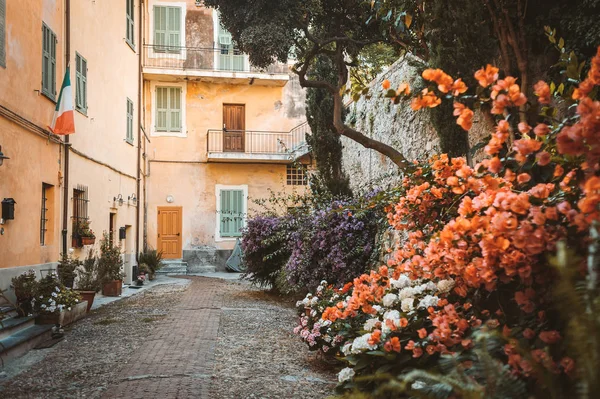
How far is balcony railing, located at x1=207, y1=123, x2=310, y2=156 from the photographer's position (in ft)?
79.9

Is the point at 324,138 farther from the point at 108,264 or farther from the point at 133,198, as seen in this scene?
the point at 133,198

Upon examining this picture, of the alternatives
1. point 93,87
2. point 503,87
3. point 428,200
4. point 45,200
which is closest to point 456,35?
point 428,200

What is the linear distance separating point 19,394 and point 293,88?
20.7 m

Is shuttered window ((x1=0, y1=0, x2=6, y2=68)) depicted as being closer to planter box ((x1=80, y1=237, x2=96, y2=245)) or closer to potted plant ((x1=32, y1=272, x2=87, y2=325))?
potted plant ((x1=32, y1=272, x2=87, y2=325))

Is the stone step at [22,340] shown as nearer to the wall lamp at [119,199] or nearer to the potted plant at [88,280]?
the potted plant at [88,280]

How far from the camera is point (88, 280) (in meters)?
12.1

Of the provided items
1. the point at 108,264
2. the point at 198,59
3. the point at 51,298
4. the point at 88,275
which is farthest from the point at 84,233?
the point at 198,59

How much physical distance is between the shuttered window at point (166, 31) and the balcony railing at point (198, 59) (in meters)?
0.04

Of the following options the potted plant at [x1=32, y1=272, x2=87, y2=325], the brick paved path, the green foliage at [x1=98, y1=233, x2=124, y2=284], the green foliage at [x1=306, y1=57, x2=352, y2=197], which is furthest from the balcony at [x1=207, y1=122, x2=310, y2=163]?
the potted plant at [x1=32, y1=272, x2=87, y2=325]

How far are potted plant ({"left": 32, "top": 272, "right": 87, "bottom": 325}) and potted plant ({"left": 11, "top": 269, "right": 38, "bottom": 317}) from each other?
84 millimetres

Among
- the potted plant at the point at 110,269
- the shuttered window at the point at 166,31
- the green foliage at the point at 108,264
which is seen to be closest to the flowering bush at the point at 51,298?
the green foliage at the point at 108,264

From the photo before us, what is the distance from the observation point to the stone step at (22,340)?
23.2 ft

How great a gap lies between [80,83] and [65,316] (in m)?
5.66

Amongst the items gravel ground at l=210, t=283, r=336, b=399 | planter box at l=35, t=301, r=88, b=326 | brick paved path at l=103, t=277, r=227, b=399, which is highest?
planter box at l=35, t=301, r=88, b=326
